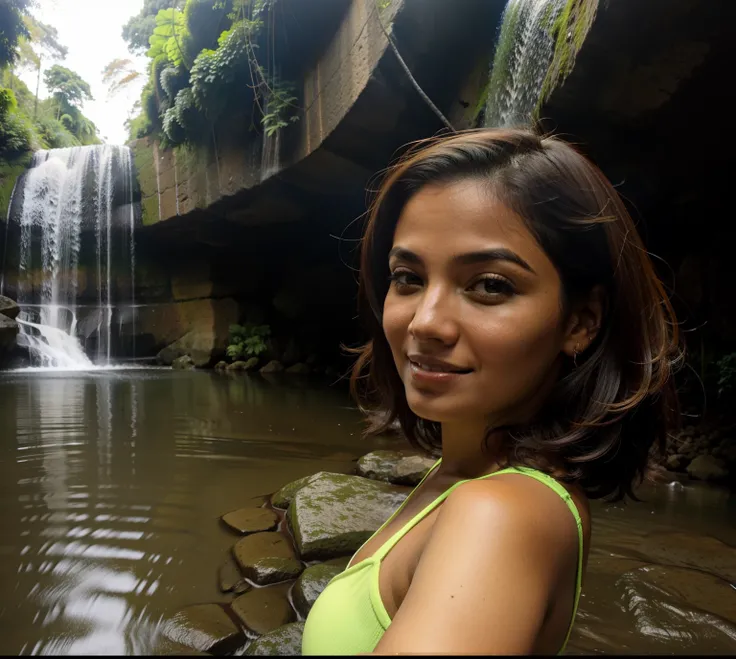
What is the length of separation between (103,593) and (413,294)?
204 cm

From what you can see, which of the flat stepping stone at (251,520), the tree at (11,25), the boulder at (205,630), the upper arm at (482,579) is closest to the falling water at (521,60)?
the flat stepping stone at (251,520)

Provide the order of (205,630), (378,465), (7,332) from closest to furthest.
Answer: (205,630) < (378,465) < (7,332)

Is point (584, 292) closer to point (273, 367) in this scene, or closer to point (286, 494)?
point (286, 494)

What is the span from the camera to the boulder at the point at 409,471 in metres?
3.41

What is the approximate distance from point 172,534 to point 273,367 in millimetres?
10428

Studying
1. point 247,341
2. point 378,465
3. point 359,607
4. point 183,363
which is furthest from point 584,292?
point 183,363

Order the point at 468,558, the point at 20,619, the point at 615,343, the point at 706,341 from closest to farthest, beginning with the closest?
the point at 468,558 < the point at 615,343 < the point at 20,619 < the point at 706,341

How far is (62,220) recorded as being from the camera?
1330 cm

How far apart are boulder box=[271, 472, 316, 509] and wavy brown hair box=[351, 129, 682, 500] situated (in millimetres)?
2396

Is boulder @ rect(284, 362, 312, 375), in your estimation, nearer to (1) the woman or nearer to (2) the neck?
(2) the neck

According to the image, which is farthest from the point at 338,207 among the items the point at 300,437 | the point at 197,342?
the point at 300,437

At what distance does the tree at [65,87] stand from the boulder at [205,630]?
28.7m

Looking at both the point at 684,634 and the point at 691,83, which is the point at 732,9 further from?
the point at 684,634

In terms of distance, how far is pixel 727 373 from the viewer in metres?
4.98
